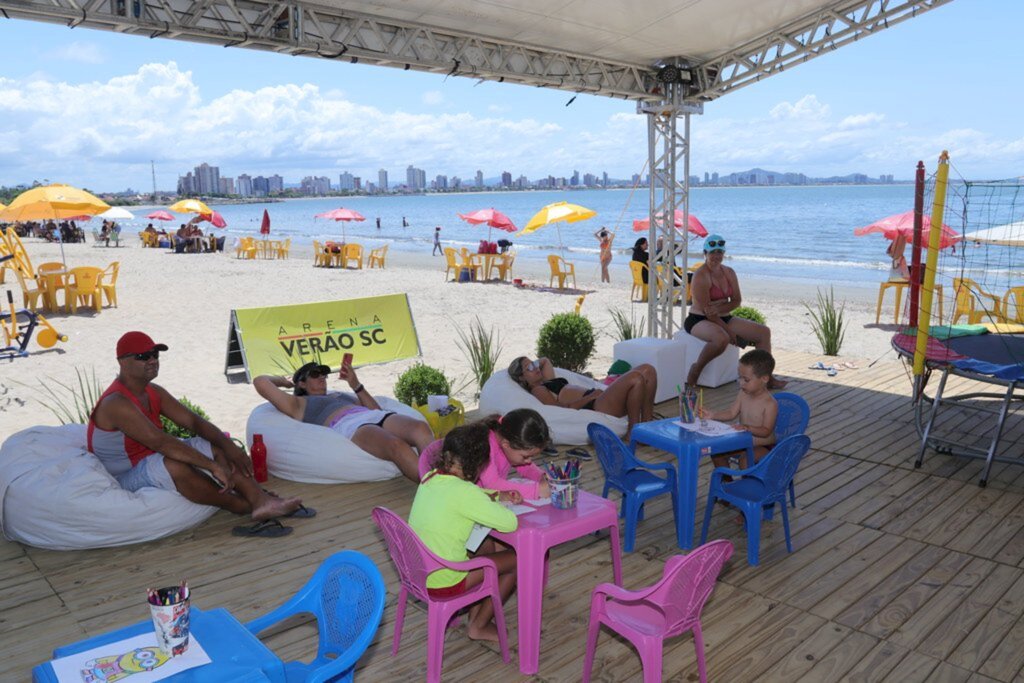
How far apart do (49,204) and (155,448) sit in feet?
33.7

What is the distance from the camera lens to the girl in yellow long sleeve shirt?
2.78 m

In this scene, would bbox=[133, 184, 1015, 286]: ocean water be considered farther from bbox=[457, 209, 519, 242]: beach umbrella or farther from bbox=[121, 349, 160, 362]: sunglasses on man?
bbox=[121, 349, 160, 362]: sunglasses on man

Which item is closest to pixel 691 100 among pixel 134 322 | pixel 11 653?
pixel 11 653

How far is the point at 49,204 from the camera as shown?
1235 cm

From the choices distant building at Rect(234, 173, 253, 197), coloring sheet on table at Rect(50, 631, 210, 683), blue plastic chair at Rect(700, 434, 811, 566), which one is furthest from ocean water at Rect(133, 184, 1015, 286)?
distant building at Rect(234, 173, 253, 197)

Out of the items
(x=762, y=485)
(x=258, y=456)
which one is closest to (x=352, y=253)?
(x=258, y=456)

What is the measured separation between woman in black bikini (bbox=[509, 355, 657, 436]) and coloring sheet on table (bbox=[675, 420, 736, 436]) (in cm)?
135

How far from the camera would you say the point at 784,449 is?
149 inches

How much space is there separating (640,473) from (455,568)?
5.81 feet

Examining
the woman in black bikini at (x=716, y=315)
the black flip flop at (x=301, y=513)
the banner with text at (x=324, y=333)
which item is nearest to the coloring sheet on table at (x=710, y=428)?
the black flip flop at (x=301, y=513)

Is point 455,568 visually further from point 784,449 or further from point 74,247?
point 74,247

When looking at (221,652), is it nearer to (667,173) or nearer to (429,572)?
(429,572)

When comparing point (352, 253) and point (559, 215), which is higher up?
point (559, 215)

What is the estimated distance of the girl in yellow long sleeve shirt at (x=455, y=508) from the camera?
2.78 meters
